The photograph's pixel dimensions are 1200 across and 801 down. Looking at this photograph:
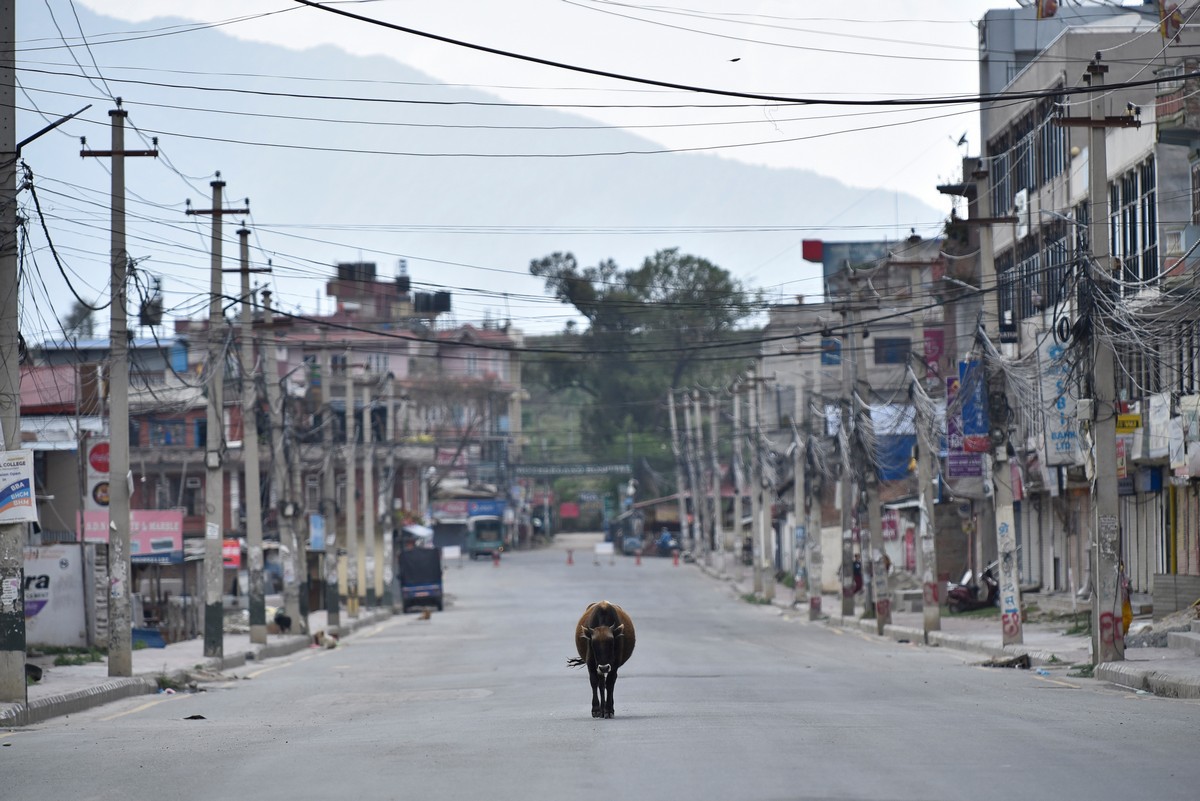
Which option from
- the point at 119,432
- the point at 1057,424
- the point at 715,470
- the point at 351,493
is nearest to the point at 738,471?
the point at 715,470

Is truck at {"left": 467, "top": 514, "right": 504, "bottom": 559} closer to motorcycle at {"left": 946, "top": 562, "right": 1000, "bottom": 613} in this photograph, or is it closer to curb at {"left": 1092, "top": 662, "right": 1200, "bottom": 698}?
motorcycle at {"left": 946, "top": 562, "right": 1000, "bottom": 613}

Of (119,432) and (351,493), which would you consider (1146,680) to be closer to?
(119,432)

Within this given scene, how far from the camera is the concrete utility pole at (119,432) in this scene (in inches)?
998

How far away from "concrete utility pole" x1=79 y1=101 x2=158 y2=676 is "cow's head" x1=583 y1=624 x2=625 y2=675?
12050 mm

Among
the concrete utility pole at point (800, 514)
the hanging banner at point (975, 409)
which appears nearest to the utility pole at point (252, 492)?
the hanging banner at point (975, 409)

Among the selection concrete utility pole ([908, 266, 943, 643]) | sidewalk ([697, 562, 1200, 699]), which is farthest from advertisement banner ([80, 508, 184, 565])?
concrete utility pole ([908, 266, 943, 643])

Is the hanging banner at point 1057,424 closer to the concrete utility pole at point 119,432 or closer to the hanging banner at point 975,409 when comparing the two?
the hanging banner at point 975,409

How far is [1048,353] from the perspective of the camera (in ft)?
125

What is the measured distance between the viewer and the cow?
15820 millimetres

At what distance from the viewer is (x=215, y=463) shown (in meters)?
32.0

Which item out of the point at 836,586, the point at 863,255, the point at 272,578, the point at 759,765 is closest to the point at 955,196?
the point at 759,765

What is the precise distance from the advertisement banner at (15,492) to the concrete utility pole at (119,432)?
5919mm

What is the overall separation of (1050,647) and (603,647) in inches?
638

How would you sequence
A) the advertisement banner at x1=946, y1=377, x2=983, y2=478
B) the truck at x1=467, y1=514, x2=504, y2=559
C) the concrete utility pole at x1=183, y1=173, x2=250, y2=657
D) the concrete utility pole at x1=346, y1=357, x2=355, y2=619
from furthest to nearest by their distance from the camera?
the truck at x1=467, y1=514, x2=504, y2=559 → the concrete utility pole at x1=346, y1=357, x2=355, y2=619 → the advertisement banner at x1=946, y1=377, x2=983, y2=478 → the concrete utility pole at x1=183, y1=173, x2=250, y2=657
